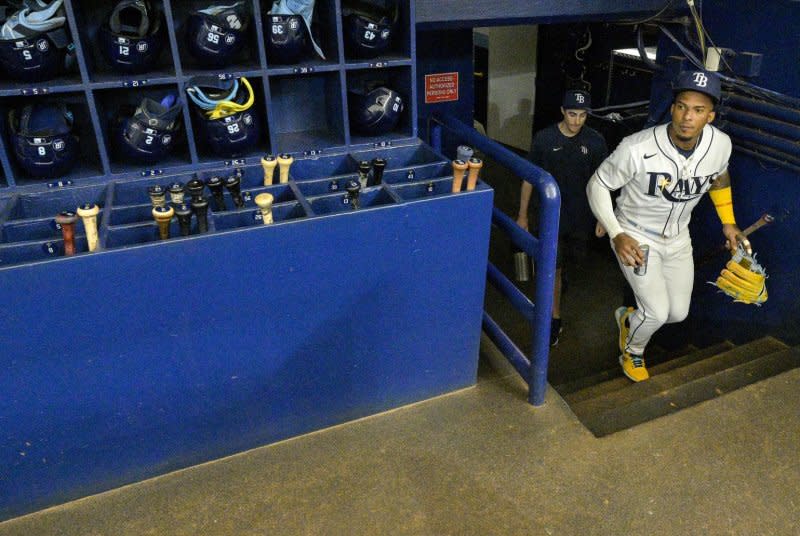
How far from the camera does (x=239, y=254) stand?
206cm

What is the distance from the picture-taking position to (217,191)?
2225mm

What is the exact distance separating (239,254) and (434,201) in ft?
2.37

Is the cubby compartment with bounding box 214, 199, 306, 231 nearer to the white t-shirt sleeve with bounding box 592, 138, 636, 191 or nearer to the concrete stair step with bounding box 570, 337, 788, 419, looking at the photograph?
the white t-shirt sleeve with bounding box 592, 138, 636, 191

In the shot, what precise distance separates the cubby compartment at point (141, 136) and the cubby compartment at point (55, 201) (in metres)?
0.13

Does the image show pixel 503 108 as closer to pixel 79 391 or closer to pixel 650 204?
pixel 650 204

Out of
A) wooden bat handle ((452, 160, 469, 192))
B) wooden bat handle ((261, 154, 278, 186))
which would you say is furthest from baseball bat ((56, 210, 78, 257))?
wooden bat handle ((452, 160, 469, 192))

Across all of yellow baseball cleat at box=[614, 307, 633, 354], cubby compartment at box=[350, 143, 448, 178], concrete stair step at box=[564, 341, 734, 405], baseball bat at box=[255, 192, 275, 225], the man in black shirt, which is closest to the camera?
baseball bat at box=[255, 192, 275, 225]

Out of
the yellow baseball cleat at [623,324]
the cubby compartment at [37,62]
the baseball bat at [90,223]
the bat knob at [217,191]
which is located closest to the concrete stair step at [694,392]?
the yellow baseball cleat at [623,324]

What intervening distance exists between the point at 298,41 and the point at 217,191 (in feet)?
2.38

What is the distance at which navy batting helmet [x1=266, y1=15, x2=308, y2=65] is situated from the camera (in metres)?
2.40

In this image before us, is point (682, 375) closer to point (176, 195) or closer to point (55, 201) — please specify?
point (176, 195)

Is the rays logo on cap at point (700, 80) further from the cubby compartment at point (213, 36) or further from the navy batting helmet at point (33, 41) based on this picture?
the navy batting helmet at point (33, 41)

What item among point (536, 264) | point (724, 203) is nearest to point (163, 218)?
A: point (536, 264)

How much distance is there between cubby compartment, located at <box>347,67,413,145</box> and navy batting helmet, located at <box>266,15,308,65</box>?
36 cm
